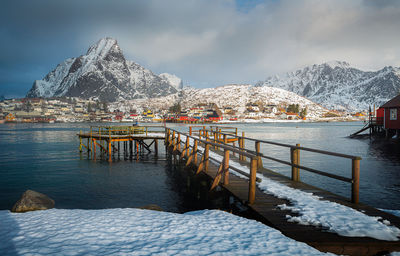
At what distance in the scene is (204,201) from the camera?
1442cm

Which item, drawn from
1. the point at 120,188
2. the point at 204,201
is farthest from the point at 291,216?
the point at 120,188

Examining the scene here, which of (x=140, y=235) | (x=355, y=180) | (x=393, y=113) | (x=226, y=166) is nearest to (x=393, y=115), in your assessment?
(x=393, y=113)

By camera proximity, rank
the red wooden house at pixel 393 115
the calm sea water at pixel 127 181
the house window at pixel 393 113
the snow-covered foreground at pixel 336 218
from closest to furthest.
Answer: the snow-covered foreground at pixel 336 218
the calm sea water at pixel 127 181
the red wooden house at pixel 393 115
the house window at pixel 393 113

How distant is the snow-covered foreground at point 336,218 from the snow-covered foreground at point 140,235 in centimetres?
101

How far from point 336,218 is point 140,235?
4.47 meters

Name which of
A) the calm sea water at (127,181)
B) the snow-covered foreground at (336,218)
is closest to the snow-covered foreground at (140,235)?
the snow-covered foreground at (336,218)

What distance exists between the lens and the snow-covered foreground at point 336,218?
518 centimetres

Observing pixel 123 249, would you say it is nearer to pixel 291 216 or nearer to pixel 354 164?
pixel 291 216

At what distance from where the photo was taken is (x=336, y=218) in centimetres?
593

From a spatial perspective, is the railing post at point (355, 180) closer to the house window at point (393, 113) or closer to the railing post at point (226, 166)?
the railing post at point (226, 166)

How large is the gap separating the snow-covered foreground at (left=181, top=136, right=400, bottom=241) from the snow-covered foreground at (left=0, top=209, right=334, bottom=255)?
101 cm

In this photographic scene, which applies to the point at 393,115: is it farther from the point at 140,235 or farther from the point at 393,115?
the point at 140,235

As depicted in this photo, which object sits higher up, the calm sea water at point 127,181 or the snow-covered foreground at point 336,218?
the snow-covered foreground at point 336,218

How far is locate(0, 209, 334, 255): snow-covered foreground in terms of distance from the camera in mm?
4863
